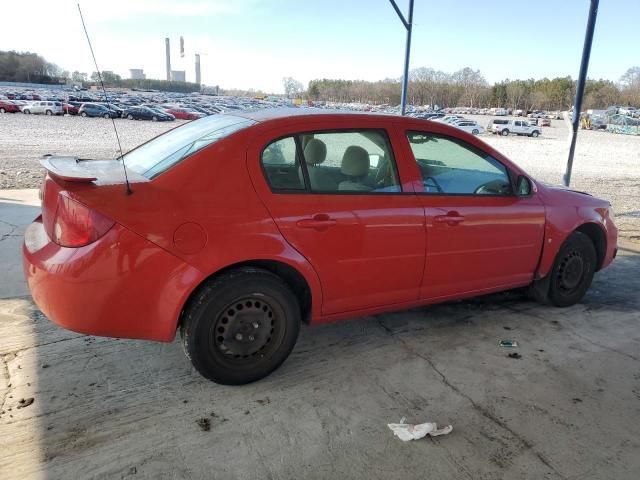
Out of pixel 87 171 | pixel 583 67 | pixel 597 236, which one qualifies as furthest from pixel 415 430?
pixel 583 67

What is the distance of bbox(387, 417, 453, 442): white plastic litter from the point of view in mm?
2703

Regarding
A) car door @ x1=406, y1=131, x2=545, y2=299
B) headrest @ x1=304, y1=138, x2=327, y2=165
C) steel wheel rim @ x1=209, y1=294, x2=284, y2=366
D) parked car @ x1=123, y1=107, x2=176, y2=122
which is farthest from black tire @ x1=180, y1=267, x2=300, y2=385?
parked car @ x1=123, y1=107, x2=176, y2=122

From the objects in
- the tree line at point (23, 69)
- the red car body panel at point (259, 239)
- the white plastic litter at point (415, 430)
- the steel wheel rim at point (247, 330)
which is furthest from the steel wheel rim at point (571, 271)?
the tree line at point (23, 69)

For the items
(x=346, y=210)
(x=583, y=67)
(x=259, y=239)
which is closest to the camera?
(x=259, y=239)

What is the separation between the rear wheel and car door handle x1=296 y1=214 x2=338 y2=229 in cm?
244

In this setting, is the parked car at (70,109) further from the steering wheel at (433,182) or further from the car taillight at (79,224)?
the steering wheel at (433,182)

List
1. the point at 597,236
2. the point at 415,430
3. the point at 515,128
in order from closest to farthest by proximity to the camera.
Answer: the point at 415,430 < the point at 597,236 < the point at 515,128

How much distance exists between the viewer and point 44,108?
44.3m

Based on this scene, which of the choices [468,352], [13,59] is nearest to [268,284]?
[468,352]

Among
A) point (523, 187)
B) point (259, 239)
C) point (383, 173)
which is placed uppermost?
point (383, 173)

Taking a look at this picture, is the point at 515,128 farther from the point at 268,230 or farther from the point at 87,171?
the point at 87,171

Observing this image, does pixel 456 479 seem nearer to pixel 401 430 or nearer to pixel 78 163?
pixel 401 430

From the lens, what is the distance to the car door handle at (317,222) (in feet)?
10.00

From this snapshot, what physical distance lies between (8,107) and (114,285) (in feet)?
167
